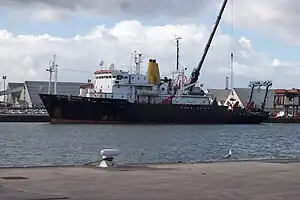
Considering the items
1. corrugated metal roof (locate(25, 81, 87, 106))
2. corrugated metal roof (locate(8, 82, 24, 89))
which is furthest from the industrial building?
corrugated metal roof (locate(8, 82, 24, 89))

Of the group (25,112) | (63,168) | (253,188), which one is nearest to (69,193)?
(253,188)

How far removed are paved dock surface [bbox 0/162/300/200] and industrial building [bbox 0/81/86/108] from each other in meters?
111

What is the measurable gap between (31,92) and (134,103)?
2096 inches

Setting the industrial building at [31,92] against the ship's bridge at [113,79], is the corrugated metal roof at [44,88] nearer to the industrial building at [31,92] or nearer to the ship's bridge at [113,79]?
the industrial building at [31,92]

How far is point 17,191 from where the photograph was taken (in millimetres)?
11172

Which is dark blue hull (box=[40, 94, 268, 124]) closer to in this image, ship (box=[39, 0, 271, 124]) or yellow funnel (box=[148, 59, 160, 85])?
ship (box=[39, 0, 271, 124])

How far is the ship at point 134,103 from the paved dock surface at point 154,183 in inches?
2604

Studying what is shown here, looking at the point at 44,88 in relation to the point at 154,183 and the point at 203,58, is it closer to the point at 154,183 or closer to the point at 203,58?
the point at 203,58

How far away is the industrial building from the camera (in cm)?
13038

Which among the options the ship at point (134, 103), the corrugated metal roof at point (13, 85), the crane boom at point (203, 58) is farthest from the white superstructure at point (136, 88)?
the corrugated metal roof at point (13, 85)

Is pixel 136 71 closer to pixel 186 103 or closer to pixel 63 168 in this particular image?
pixel 186 103

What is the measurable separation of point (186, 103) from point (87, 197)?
261 ft

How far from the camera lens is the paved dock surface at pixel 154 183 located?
36.4 feet

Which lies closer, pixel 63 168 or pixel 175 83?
pixel 63 168
